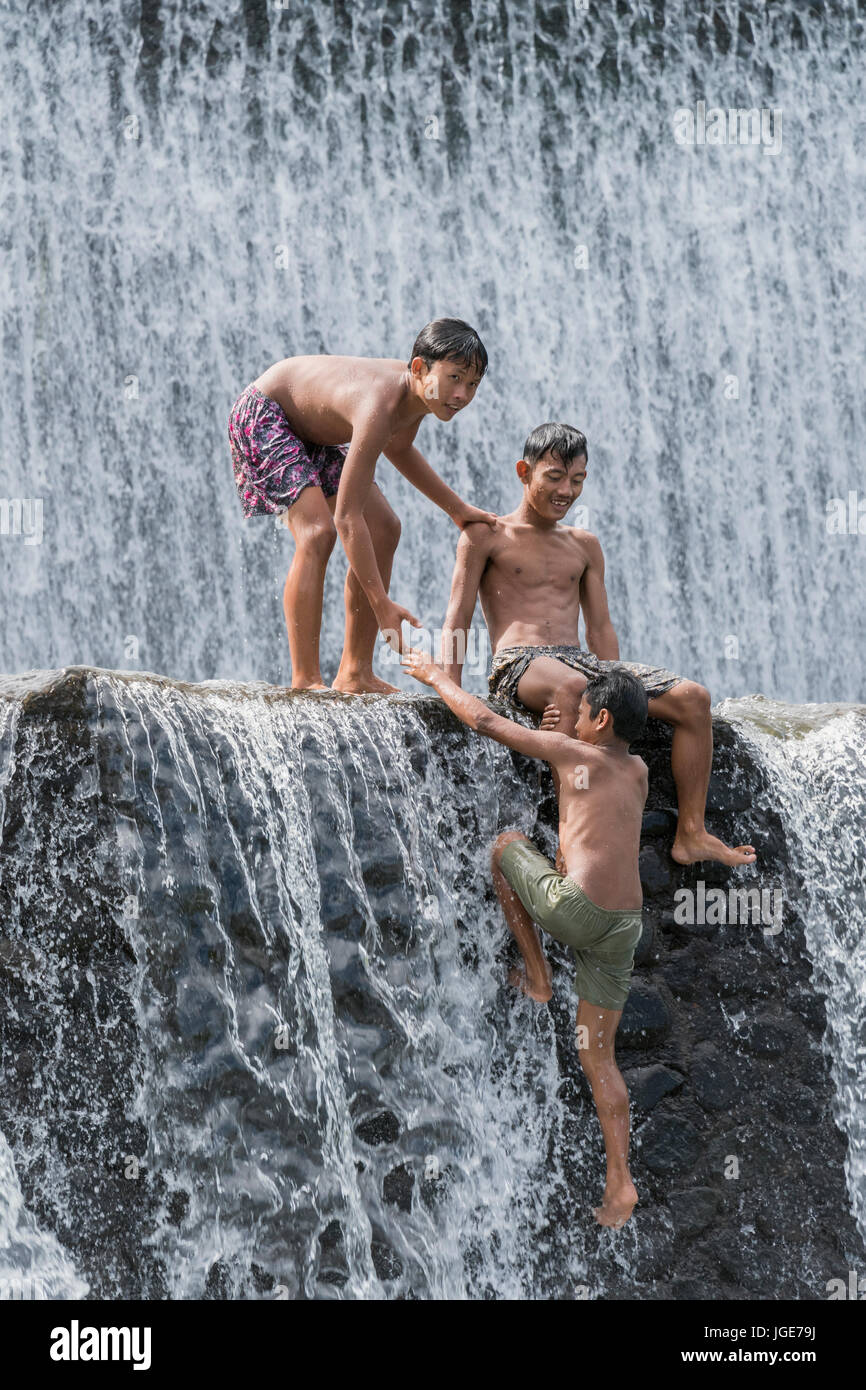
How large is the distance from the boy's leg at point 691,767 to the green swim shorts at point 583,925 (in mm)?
447

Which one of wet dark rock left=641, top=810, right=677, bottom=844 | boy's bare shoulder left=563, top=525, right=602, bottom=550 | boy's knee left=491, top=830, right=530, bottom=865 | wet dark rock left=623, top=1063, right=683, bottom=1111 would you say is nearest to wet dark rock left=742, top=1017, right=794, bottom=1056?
wet dark rock left=623, top=1063, right=683, bottom=1111

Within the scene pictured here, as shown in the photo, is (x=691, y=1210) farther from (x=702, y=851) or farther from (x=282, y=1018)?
(x=282, y=1018)

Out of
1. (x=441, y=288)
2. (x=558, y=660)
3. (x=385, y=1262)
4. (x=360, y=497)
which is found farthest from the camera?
(x=441, y=288)

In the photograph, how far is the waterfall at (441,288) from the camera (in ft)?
30.9

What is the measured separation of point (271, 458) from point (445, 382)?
0.74 metres

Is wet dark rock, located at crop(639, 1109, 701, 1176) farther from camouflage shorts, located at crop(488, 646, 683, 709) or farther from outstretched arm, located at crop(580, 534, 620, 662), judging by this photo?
outstretched arm, located at crop(580, 534, 620, 662)

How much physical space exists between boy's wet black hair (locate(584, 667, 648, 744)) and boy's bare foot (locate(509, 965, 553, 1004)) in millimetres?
752

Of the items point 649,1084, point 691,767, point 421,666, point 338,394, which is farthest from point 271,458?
point 649,1084

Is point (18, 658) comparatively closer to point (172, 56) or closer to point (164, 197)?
point (164, 197)

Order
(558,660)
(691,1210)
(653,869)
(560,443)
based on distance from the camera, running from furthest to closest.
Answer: (560,443) < (558,660) < (653,869) < (691,1210)

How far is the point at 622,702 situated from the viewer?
14.5 feet

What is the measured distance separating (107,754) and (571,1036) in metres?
1.59

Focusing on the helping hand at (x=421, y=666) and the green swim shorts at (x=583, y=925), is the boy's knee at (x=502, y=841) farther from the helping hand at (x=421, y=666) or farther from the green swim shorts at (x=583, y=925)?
the helping hand at (x=421, y=666)

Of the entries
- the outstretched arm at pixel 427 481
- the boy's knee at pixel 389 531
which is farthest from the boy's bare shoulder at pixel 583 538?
the boy's knee at pixel 389 531
